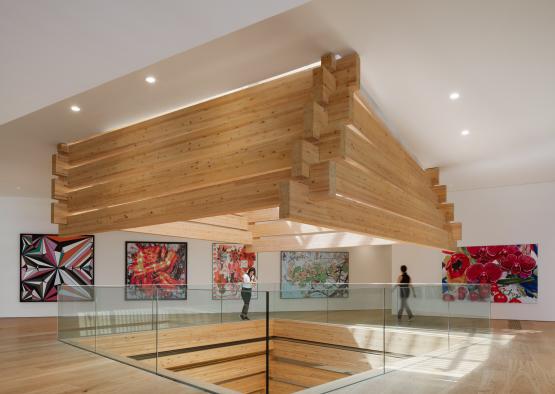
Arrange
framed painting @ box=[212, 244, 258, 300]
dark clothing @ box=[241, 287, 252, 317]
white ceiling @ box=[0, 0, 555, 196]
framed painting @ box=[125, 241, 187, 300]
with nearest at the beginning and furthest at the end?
white ceiling @ box=[0, 0, 555, 196] < dark clothing @ box=[241, 287, 252, 317] < framed painting @ box=[125, 241, 187, 300] < framed painting @ box=[212, 244, 258, 300]

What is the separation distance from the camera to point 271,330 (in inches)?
220

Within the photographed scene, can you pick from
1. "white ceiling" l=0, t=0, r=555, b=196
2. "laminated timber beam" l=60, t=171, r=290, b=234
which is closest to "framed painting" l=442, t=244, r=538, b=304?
"white ceiling" l=0, t=0, r=555, b=196

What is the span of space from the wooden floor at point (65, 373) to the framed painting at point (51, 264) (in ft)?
20.7

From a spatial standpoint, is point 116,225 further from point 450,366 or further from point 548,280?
point 548,280

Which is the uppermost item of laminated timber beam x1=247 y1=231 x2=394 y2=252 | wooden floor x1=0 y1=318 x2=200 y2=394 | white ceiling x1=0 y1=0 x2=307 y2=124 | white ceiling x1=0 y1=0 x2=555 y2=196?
white ceiling x1=0 y1=0 x2=555 y2=196

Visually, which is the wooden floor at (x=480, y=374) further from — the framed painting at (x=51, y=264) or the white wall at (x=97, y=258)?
the framed painting at (x=51, y=264)

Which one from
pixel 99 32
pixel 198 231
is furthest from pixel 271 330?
pixel 198 231

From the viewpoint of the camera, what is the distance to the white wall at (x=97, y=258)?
13734mm

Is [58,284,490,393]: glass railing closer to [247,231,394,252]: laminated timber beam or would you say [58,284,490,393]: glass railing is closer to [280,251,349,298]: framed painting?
[247,231,394,252]: laminated timber beam

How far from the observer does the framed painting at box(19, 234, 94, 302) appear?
Result: 13945 millimetres

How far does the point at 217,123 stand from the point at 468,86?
12.3ft

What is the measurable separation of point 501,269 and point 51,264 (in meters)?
12.9

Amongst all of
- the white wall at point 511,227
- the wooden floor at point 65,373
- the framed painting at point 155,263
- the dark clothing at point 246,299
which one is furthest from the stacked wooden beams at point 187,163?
the white wall at point 511,227

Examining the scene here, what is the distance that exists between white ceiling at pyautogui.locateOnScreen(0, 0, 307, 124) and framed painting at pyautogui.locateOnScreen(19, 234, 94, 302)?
Answer: 12290 mm
